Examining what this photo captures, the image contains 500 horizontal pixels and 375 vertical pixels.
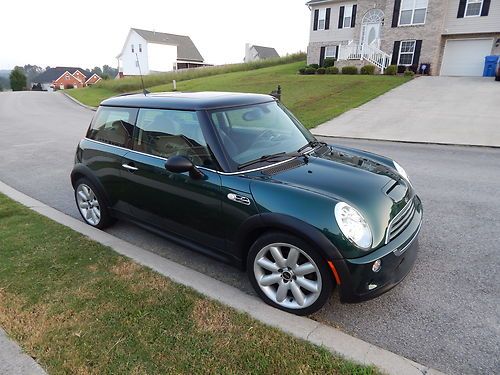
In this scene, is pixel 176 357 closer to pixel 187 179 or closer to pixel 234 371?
pixel 234 371

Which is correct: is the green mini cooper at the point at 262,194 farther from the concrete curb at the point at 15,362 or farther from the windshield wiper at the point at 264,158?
the concrete curb at the point at 15,362

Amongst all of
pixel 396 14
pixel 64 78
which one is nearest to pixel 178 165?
pixel 396 14

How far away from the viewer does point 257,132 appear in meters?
3.40

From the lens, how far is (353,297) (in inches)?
97.2

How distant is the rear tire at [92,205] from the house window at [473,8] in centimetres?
2587

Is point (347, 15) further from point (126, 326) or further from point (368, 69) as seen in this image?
point (126, 326)

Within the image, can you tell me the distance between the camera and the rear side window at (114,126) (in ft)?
12.5

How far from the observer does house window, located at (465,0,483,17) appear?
69.4 ft

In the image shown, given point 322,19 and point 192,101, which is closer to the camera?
point 192,101

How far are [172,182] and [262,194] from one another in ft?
3.39

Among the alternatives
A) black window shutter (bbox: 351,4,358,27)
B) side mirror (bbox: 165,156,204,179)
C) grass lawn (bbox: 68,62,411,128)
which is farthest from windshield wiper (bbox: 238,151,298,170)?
black window shutter (bbox: 351,4,358,27)

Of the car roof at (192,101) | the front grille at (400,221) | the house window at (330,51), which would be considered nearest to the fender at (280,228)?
the front grille at (400,221)

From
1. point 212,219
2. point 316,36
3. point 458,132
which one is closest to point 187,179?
point 212,219

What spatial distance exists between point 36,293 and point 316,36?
1220 inches
